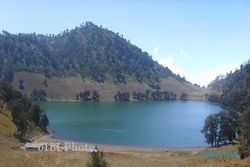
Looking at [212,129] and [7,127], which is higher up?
[7,127]

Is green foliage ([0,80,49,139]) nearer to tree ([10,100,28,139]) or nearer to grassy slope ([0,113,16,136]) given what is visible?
tree ([10,100,28,139])

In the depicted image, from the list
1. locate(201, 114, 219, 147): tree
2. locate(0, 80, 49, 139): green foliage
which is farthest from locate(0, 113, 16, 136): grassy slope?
locate(201, 114, 219, 147): tree

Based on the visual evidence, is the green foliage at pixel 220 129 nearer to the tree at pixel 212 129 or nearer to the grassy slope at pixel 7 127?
the tree at pixel 212 129

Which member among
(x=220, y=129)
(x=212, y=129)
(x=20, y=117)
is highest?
(x=20, y=117)

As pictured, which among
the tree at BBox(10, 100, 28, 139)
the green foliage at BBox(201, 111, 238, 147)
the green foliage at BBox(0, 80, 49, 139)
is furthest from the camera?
the green foliage at BBox(201, 111, 238, 147)

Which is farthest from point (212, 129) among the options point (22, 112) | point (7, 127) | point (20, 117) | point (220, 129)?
point (7, 127)

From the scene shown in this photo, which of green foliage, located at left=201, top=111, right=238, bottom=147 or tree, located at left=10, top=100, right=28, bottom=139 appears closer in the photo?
tree, located at left=10, top=100, right=28, bottom=139

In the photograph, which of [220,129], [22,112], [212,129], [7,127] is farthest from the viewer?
[22,112]

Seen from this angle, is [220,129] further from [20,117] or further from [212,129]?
[20,117]

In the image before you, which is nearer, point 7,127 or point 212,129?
point 7,127

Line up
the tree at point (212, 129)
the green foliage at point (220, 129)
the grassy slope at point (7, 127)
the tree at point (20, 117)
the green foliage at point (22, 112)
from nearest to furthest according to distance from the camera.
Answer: the grassy slope at point (7, 127) → the tree at point (20, 117) → the green foliage at point (22, 112) → the green foliage at point (220, 129) → the tree at point (212, 129)

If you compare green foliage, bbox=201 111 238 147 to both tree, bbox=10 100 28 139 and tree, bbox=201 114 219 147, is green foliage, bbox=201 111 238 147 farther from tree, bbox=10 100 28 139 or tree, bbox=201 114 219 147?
tree, bbox=10 100 28 139

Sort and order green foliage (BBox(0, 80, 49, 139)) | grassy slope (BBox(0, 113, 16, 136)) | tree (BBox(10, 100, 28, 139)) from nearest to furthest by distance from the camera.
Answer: grassy slope (BBox(0, 113, 16, 136)) → tree (BBox(10, 100, 28, 139)) → green foliage (BBox(0, 80, 49, 139))

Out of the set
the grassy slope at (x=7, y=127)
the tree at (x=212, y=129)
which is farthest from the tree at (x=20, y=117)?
the tree at (x=212, y=129)
